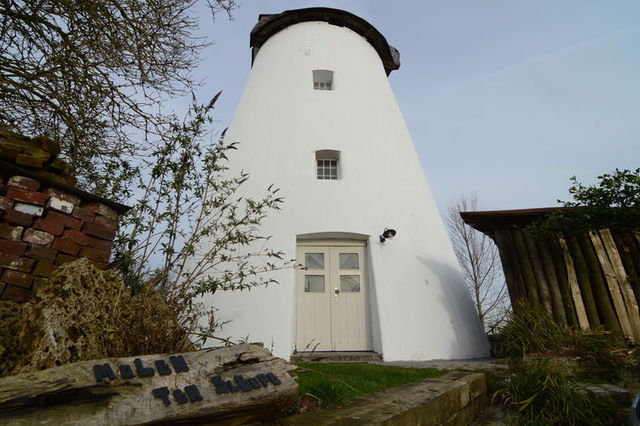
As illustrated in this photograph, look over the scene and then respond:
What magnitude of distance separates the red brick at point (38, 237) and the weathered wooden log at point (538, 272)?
6263mm

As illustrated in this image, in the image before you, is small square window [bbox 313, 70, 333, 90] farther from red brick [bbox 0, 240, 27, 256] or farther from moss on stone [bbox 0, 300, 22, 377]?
moss on stone [bbox 0, 300, 22, 377]

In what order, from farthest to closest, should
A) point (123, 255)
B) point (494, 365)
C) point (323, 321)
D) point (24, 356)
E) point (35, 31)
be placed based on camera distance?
point (323, 321), point (494, 365), point (35, 31), point (123, 255), point (24, 356)

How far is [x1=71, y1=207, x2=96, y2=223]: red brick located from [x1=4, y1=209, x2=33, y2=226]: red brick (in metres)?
0.25

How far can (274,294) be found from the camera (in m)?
5.55

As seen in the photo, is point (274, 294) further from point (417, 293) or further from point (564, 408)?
point (564, 408)

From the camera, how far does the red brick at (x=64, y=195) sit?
7.86 feet

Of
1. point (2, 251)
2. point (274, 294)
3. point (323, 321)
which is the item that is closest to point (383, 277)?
point (323, 321)

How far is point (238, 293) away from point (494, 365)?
386cm

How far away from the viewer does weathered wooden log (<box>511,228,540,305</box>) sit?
5.50m

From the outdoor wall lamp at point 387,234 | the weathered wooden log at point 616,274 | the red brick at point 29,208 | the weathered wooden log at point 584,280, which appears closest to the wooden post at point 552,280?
the weathered wooden log at point 584,280

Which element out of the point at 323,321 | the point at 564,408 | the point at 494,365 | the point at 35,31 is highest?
the point at 35,31

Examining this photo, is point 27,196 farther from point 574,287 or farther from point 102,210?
point 574,287

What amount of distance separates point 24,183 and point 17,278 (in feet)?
2.12

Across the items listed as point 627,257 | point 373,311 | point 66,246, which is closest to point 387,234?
point 373,311
